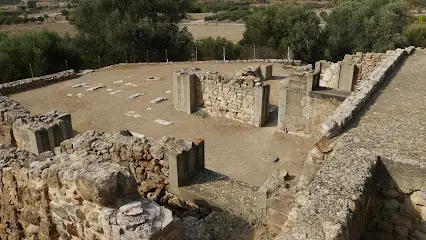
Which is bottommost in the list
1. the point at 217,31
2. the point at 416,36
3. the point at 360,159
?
the point at 217,31

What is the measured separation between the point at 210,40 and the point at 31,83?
14.5 m

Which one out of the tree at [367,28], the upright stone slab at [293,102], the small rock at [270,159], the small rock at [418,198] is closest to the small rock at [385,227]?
the small rock at [418,198]

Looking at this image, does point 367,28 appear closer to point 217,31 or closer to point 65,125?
point 65,125

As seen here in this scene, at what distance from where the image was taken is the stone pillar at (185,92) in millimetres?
15270

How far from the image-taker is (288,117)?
1307cm

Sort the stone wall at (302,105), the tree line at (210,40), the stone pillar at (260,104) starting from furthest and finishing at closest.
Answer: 1. the tree line at (210,40)
2. the stone pillar at (260,104)
3. the stone wall at (302,105)

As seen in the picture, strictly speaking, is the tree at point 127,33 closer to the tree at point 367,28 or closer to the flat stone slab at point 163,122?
the tree at point 367,28

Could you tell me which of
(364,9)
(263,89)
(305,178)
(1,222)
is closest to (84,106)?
(263,89)

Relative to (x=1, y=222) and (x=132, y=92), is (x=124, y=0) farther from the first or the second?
(x=1, y=222)

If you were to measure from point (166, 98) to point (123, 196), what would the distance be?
13398mm

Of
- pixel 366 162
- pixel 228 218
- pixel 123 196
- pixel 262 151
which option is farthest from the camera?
pixel 262 151

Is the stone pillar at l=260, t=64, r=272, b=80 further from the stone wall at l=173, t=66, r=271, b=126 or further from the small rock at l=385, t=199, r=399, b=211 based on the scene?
the small rock at l=385, t=199, r=399, b=211

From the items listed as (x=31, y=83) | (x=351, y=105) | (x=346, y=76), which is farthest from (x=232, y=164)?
(x=31, y=83)

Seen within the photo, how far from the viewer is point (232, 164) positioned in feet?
37.3
